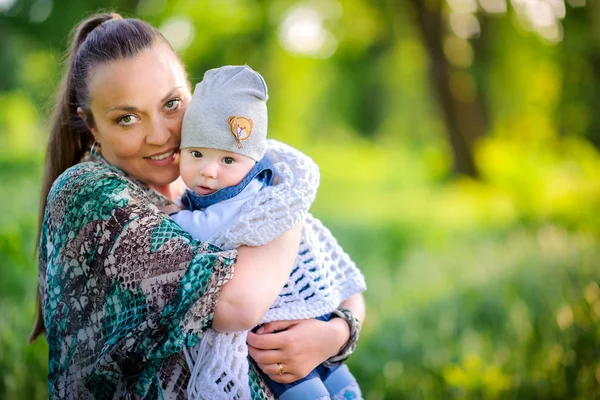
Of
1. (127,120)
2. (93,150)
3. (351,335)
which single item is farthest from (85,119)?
(351,335)

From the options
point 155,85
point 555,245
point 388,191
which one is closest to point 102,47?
point 155,85

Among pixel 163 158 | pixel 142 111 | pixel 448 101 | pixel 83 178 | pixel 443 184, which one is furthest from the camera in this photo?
pixel 443 184

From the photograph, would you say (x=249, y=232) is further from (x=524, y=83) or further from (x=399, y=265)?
(x=524, y=83)

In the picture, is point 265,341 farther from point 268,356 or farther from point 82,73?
point 82,73

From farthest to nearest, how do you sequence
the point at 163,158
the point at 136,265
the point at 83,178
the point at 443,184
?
the point at 443,184 → the point at 163,158 → the point at 83,178 → the point at 136,265

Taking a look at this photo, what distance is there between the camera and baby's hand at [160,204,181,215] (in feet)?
6.24

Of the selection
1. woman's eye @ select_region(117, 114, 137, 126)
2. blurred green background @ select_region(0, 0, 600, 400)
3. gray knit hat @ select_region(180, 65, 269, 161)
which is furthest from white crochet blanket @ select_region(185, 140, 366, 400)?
blurred green background @ select_region(0, 0, 600, 400)

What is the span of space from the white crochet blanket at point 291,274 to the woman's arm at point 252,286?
35 millimetres

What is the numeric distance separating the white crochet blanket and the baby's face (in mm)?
101

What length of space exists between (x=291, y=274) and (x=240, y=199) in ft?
0.92

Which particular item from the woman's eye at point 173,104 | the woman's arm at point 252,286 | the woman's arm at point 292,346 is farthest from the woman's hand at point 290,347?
the woman's eye at point 173,104

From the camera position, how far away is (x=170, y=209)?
1913 millimetres

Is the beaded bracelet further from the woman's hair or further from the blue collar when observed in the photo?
the woman's hair

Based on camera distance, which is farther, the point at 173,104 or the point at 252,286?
the point at 173,104
